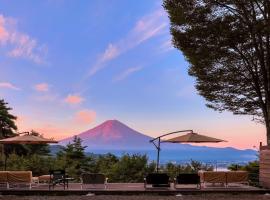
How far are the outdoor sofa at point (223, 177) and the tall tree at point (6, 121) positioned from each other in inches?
1213

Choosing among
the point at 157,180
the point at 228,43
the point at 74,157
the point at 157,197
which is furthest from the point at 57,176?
the point at 74,157

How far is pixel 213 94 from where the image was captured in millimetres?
27469

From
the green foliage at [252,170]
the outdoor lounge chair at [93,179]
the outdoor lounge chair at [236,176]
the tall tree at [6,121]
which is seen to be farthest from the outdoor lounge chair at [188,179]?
the tall tree at [6,121]

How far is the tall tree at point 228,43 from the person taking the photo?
24266mm

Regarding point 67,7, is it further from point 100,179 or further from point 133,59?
point 100,179

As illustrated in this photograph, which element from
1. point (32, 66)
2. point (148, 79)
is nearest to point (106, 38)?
point (32, 66)

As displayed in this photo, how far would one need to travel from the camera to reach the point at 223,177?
2003cm

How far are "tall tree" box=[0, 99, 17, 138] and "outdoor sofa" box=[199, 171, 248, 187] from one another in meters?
30.8

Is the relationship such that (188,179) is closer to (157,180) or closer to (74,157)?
(157,180)

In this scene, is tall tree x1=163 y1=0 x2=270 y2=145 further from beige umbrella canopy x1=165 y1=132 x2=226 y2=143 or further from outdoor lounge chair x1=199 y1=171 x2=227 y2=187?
outdoor lounge chair x1=199 y1=171 x2=227 y2=187

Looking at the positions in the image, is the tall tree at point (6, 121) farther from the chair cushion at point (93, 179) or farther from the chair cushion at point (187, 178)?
the chair cushion at point (187, 178)

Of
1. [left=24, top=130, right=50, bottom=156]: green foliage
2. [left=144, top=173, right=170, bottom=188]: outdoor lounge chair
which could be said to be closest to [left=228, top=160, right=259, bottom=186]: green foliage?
[left=144, top=173, right=170, bottom=188]: outdoor lounge chair

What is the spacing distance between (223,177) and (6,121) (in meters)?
31.7

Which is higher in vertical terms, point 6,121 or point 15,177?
point 6,121
